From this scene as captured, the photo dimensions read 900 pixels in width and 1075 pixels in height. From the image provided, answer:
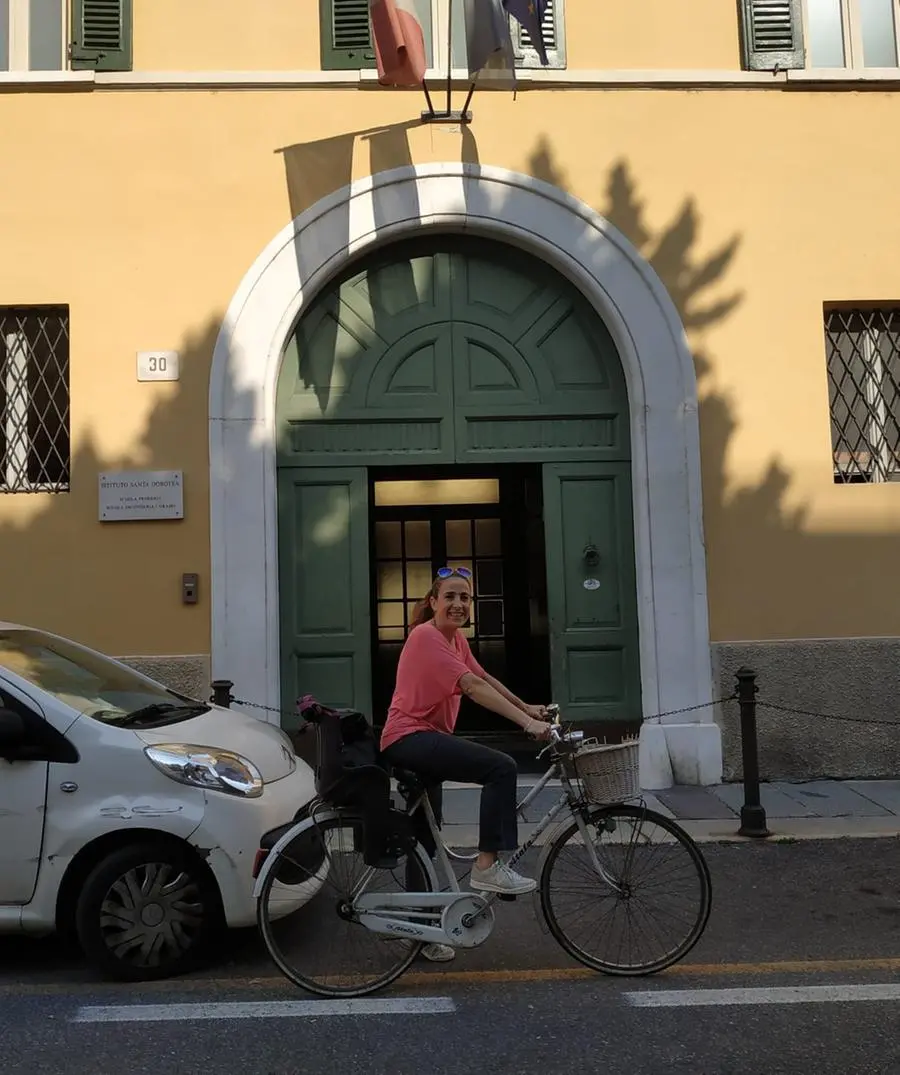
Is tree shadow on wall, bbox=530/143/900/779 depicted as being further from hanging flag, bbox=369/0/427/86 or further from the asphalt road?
the asphalt road

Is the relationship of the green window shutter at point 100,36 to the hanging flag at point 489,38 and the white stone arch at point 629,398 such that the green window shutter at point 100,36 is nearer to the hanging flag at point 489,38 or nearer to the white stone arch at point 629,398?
the white stone arch at point 629,398

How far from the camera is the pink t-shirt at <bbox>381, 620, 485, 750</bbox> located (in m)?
4.31

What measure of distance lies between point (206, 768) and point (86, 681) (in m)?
0.91

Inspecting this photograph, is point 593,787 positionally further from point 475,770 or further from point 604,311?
point 604,311

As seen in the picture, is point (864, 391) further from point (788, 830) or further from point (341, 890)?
point (341, 890)

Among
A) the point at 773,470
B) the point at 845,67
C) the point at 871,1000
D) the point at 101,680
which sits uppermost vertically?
the point at 845,67

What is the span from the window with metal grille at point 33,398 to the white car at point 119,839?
14.8 feet

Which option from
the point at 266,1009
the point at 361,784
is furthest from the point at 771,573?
the point at 266,1009

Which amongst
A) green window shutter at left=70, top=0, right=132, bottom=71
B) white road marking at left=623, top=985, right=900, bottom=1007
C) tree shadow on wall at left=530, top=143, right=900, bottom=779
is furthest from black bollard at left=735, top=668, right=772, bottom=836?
green window shutter at left=70, top=0, right=132, bottom=71

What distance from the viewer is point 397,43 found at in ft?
26.7

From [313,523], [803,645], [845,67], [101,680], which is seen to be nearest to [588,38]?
[845,67]

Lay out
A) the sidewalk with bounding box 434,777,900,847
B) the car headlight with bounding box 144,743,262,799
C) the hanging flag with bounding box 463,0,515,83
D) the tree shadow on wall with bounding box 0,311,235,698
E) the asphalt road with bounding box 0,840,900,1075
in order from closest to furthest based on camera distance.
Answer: the asphalt road with bounding box 0,840,900,1075
the car headlight with bounding box 144,743,262,799
the sidewalk with bounding box 434,777,900,847
the hanging flag with bounding box 463,0,515,83
the tree shadow on wall with bounding box 0,311,235,698

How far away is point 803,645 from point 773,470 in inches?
58.0

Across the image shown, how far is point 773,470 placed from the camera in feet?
28.6
